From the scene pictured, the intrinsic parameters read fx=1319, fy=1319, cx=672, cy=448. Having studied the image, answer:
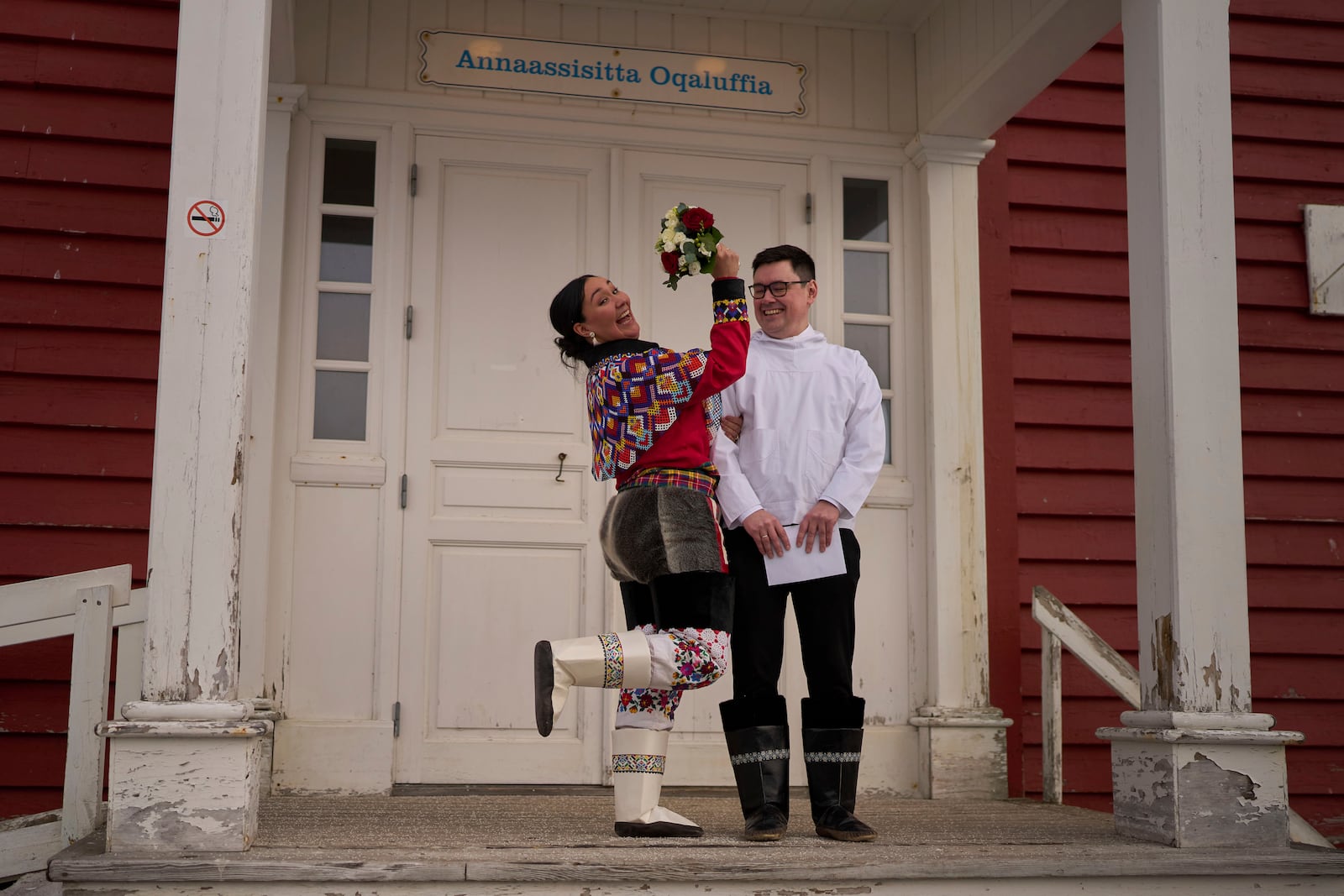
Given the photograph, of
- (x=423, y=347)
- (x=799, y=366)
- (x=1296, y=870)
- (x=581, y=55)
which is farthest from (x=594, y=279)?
(x=1296, y=870)

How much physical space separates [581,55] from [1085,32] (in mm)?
1809

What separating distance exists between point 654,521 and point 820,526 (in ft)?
1.45

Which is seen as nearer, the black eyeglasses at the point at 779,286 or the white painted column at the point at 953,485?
the black eyeglasses at the point at 779,286

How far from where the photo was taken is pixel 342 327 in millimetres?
4676

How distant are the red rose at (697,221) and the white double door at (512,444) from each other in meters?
1.59

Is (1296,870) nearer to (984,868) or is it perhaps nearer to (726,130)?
(984,868)

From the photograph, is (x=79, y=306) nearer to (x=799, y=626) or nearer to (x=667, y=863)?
(x=799, y=626)

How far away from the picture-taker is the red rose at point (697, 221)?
3.23m

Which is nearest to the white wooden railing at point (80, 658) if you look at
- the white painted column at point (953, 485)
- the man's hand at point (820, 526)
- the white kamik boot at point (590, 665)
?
the white kamik boot at point (590, 665)

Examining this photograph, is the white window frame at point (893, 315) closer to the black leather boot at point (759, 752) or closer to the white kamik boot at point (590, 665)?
the black leather boot at point (759, 752)

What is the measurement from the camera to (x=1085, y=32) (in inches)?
165

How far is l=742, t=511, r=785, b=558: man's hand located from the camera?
3305 mm

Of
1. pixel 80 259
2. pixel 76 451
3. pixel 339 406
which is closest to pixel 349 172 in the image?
pixel 339 406

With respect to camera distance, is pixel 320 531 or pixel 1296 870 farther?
pixel 320 531
